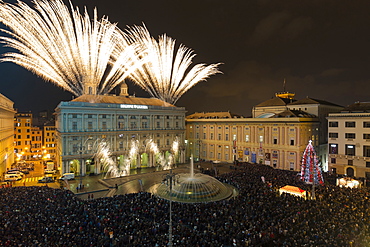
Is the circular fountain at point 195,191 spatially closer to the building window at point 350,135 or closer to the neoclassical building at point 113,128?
the neoclassical building at point 113,128

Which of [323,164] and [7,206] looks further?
[323,164]

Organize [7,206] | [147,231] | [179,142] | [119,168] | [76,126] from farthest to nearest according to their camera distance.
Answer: [179,142] → [119,168] → [76,126] → [7,206] → [147,231]

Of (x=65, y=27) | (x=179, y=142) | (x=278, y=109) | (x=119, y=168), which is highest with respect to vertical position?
(x=65, y=27)

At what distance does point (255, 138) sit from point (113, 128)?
109 ft

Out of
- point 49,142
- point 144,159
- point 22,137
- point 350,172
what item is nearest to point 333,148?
point 350,172

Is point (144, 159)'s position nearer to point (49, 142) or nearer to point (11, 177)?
point (11, 177)

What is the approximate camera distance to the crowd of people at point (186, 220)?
57.6 ft

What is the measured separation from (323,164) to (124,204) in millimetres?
48797

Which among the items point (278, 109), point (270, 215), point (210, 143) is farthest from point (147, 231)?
point (278, 109)

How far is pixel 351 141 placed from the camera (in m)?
44.2

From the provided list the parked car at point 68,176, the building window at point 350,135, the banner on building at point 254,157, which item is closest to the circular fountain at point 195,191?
the parked car at point 68,176

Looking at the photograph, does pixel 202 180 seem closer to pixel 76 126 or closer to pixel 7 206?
pixel 7 206

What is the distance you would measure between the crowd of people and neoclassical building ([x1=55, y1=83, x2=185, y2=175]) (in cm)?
1576

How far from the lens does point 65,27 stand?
107 ft
